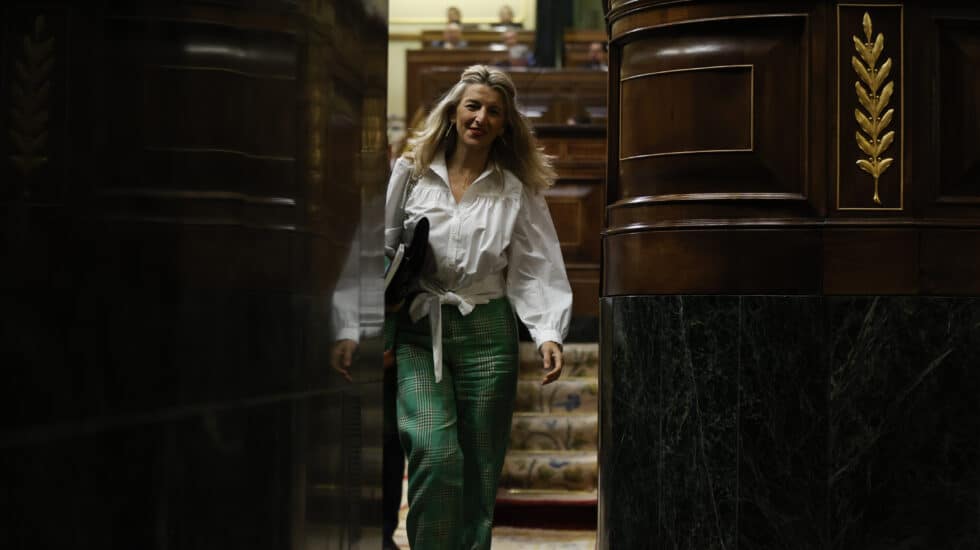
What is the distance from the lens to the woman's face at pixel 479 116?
375cm

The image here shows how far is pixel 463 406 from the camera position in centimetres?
356

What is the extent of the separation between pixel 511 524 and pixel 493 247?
2.47m

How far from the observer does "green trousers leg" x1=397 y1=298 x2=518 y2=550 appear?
134 inches

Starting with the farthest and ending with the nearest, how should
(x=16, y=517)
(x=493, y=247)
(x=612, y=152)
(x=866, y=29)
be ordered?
(x=612, y=152) → (x=493, y=247) → (x=866, y=29) → (x=16, y=517)

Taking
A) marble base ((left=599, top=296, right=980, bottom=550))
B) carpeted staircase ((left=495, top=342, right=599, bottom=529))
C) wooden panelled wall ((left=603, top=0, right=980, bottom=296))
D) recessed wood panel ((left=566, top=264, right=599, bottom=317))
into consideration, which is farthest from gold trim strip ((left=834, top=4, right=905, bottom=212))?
recessed wood panel ((left=566, top=264, right=599, bottom=317))

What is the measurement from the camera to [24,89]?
0.48 metres

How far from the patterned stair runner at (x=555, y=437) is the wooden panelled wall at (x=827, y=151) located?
2.09 meters

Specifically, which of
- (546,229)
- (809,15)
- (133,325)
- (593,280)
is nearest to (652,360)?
(546,229)

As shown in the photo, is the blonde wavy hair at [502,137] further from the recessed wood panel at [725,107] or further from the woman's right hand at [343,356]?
the woman's right hand at [343,356]

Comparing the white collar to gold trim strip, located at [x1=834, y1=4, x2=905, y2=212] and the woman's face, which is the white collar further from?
gold trim strip, located at [x1=834, y1=4, x2=905, y2=212]

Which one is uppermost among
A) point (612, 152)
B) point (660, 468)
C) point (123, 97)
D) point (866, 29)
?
point (866, 29)

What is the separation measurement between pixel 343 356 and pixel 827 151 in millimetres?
2566

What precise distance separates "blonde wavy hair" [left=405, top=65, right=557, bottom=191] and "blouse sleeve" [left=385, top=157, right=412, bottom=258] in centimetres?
5

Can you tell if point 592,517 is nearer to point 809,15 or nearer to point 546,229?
point 546,229
